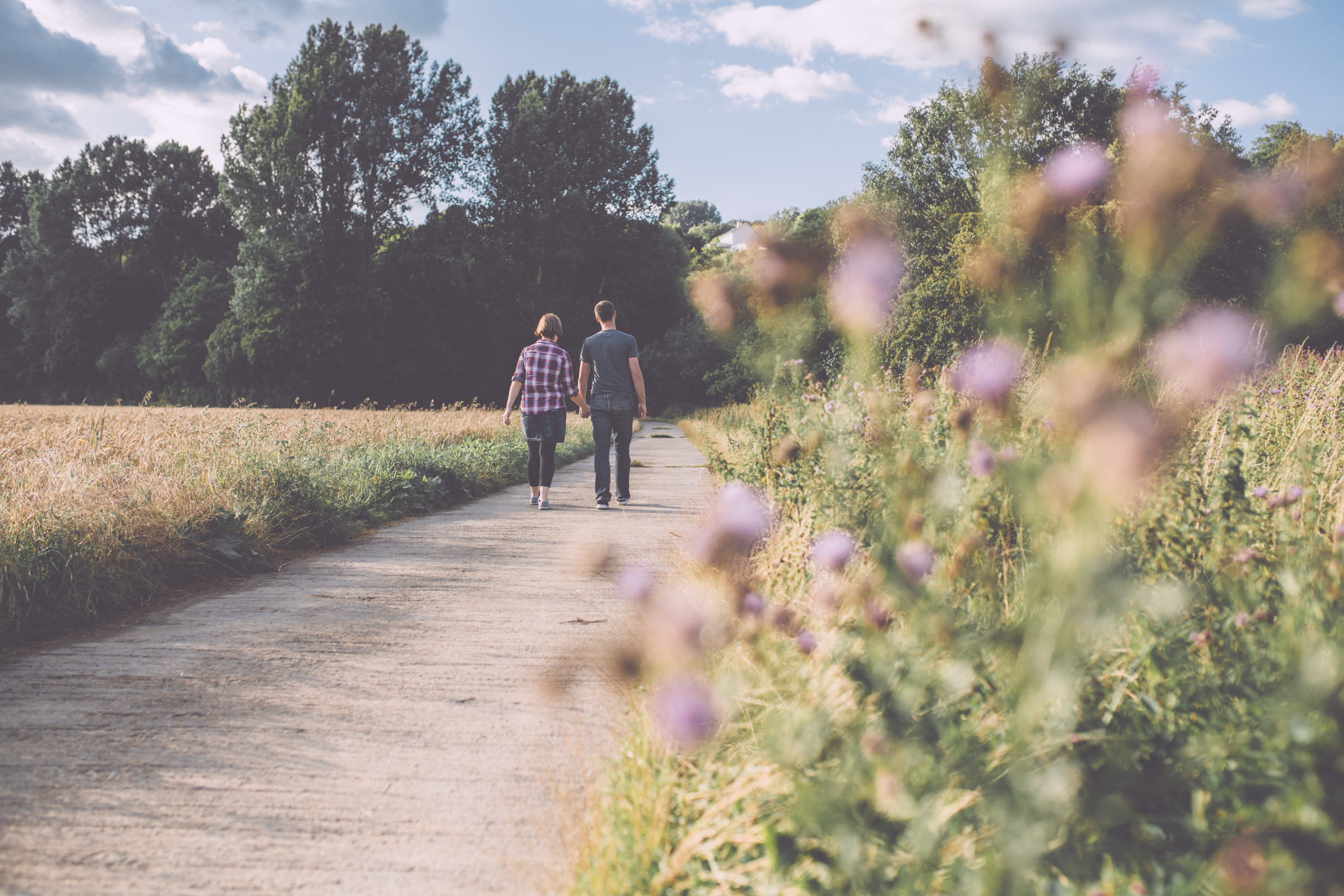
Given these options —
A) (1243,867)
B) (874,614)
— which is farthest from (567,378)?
(1243,867)

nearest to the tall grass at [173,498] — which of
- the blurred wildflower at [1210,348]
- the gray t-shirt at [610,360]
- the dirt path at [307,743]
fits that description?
the dirt path at [307,743]

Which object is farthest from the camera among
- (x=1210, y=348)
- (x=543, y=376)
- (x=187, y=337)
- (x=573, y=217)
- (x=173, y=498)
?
(x=573, y=217)

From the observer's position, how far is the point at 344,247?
31.9 m

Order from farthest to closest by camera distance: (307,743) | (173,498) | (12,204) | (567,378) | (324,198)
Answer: (12,204) < (324,198) < (567,378) < (173,498) < (307,743)

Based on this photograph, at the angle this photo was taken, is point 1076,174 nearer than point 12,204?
Yes

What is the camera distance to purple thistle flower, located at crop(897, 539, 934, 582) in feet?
4.65

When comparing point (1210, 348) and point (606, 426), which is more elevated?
point (1210, 348)

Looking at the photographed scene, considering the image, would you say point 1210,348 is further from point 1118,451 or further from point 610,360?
point 610,360

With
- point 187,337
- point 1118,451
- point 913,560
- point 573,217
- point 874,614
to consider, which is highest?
point 573,217

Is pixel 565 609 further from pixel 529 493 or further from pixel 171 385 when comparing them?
pixel 171 385

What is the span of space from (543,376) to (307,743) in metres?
4.90

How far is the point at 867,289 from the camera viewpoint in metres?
1.45

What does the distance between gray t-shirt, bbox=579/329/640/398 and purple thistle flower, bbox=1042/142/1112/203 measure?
5.69 meters

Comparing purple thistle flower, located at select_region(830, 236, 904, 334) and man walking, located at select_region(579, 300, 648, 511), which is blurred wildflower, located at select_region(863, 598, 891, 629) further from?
man walking, located at select_region(579, 300, 648, 511)
